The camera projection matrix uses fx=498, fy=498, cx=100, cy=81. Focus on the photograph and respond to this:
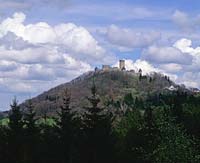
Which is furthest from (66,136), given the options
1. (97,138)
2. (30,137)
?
(30,137)

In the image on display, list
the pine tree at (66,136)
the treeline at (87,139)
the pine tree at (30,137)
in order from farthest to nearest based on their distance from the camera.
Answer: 1. the pine tree at (30,137)
2. the pine tree at (66,136)
3. the treeline at (87,139)

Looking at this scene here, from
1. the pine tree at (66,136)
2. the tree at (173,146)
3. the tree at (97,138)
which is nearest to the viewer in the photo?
the tree at (173,146)

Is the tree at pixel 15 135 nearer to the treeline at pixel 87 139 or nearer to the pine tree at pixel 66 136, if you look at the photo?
the treeline at pixel 87 139

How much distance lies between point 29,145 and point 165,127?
1091 inches

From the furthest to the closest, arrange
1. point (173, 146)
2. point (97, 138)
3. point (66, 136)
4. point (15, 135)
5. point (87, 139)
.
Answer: point (15, 135), point (66, 136), point (87, 139), point (97, 138), point (173, 146)

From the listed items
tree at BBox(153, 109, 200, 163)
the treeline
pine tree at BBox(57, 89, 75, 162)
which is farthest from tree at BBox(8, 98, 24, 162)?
tree at BBox(153, 109, 200, 163)

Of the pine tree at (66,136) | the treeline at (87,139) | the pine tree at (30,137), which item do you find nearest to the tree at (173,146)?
the treeline at (87,139)

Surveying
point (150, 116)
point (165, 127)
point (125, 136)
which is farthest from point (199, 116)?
point (165, 127)

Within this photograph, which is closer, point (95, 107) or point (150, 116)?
point (95, 107)

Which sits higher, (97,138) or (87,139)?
(97,138)

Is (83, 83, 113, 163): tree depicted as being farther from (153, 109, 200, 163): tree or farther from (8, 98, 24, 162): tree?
(153, 109, 200, 163): tree

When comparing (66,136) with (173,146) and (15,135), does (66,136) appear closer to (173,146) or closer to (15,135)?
(15,135)

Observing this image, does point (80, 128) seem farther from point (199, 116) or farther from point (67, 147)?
point (199, 116)

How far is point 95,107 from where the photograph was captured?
61.7 meters
